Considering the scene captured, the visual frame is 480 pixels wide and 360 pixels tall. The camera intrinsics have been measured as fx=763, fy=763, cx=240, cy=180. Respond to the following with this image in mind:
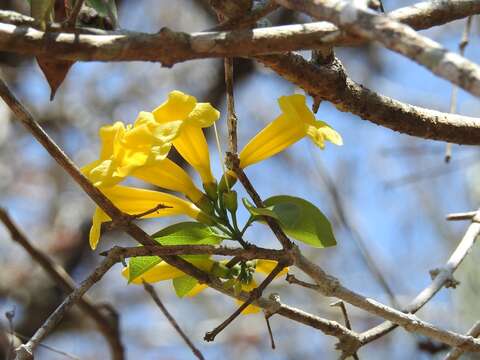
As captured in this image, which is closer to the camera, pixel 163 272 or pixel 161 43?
pixel 161 43

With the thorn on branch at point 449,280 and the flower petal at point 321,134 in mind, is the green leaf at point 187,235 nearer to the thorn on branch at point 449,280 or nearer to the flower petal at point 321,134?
the flower petal at point 321,134

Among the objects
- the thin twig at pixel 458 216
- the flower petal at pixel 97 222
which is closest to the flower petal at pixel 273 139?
the flower petal at pixel 97 222

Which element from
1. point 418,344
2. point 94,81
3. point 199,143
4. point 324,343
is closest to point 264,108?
point 94,81

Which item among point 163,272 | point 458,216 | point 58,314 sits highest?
point 458,216

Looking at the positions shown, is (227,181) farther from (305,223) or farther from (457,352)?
(457,352)

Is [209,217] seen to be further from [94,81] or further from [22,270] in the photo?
[94,81]

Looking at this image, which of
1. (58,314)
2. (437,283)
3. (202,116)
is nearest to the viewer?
(58,314)

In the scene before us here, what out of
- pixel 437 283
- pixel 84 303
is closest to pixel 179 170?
pixel 437 283

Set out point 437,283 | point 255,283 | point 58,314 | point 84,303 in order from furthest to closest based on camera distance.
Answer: point 84,303 → point 437,283 → point 255,283 → point 58,314
